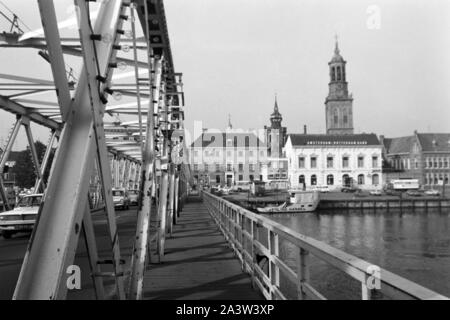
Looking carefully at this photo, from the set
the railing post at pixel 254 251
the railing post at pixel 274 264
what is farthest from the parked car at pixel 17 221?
the railing post at pixel 274 264

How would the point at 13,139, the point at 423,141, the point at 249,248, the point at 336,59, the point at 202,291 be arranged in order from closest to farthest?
the point at 202,291
the point at 249,248
the point at 13,139
the point at 423,141
the point at 336,59

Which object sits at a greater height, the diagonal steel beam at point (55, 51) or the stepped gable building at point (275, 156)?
the stepped gable building at point (275, 156)

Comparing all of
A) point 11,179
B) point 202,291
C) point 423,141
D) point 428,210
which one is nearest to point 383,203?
point 428,210

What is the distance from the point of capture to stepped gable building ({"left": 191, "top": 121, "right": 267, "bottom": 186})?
363 ft

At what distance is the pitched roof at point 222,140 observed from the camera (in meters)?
109

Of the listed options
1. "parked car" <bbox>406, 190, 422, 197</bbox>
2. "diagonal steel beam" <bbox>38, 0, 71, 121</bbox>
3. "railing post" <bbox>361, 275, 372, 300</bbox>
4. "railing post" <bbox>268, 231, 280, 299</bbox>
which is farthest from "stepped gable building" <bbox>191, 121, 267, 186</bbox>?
"railing post" <bbox>361, 275, 372, 300</bbox>

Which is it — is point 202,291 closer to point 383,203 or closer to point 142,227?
point 142,227

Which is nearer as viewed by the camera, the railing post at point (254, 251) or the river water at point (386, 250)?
the railing post at point (254, 251)

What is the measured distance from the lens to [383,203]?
67.5 m

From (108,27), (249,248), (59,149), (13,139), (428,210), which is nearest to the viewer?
(59,149)

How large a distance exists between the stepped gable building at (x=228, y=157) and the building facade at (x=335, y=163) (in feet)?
54.5

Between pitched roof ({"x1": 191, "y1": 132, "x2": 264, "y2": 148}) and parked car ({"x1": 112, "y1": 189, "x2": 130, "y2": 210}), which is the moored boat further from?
pitched roof ({"x1": 191, "y1": 132, "x2": 264, "y2": 148})

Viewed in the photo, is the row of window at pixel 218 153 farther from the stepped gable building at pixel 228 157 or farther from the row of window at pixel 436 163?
the row of window at pixel 436 163
